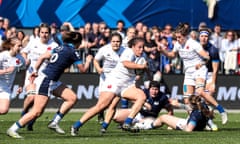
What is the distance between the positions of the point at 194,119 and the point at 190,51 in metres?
2.85

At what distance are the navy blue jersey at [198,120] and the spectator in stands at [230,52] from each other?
10.2 metres

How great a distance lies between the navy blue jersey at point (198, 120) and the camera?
20.0 metres

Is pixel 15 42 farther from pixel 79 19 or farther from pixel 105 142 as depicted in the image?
pixel 79 19

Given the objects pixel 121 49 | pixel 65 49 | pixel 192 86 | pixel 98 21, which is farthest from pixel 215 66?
pixel 98 21

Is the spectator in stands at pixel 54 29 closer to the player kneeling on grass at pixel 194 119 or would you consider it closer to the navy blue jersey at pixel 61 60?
the player kneeling on grass at pixel 194 119

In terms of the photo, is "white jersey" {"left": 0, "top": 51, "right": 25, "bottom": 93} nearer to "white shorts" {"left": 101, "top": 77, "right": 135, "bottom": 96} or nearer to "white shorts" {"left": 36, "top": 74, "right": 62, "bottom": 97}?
"white shorts" {"left": 36, "top": 74, "right": 62, "bottom": 97}

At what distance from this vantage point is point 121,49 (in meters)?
21.2

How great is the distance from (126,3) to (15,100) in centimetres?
610

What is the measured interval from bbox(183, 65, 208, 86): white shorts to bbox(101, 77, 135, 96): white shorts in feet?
13.3

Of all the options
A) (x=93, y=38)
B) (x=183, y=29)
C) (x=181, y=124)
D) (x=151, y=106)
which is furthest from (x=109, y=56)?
(x=93, y=38)

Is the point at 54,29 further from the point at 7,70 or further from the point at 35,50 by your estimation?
the point at 7,70

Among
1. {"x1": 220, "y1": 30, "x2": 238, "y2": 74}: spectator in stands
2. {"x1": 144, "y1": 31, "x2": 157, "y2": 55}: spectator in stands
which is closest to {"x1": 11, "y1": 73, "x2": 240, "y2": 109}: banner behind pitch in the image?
{"x1": 220, "y1": 30, "x2": 238, "y2": 74}: spectator in stands

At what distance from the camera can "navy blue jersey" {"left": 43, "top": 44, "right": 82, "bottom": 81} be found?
1755 centimetres

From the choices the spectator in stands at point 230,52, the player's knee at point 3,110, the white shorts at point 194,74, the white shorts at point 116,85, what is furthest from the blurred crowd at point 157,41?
the player's knee at point 3,110
